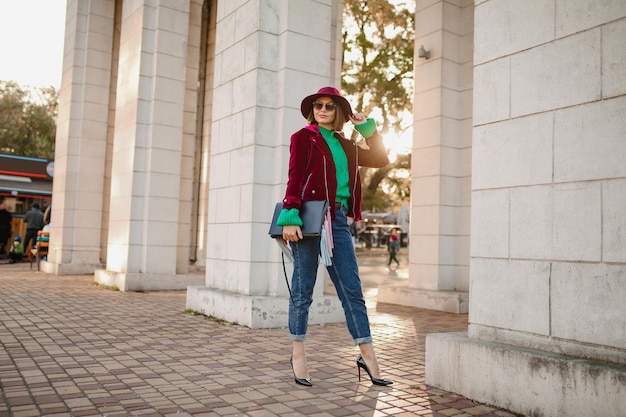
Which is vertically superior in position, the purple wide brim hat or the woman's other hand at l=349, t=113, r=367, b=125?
the purple wide brim hat

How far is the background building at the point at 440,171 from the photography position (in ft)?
10.6

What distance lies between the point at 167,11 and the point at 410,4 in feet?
39.8

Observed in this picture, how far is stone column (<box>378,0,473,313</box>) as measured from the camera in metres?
8.91

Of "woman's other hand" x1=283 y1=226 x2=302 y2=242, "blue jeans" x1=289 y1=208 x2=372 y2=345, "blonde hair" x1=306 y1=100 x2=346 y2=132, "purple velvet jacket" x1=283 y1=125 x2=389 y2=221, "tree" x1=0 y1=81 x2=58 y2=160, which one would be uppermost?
"tree" x1=0 y1=81 x2=58 y2=160

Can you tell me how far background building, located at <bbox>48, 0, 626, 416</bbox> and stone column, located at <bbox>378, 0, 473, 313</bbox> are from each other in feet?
0.10

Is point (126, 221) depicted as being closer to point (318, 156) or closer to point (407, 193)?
point (318, 156)

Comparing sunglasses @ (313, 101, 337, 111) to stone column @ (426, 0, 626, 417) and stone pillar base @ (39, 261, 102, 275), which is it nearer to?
stone column @ (426, 0, 626, 417)

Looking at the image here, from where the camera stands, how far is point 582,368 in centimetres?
306

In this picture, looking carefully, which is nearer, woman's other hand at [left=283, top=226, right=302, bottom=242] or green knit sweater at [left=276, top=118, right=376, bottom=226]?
woman's other hand at [left=283, top=226, right=302, bottom=242]

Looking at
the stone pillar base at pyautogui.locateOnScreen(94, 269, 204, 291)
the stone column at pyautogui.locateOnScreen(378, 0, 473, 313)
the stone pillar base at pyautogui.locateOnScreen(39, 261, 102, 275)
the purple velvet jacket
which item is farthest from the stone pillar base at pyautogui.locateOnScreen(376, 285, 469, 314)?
the stone pillar base at pyautogui.locateOnScreen(39, 261, 102, 275)

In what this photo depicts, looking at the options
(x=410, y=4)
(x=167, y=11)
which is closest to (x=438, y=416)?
(x=167, y=11)

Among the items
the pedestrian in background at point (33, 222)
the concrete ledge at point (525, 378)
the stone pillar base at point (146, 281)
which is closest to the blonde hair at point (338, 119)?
the concrete ledge at point (525, 378)

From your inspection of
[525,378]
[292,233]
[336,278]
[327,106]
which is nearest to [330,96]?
[327,106]

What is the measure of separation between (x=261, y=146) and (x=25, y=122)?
35.4 meters
